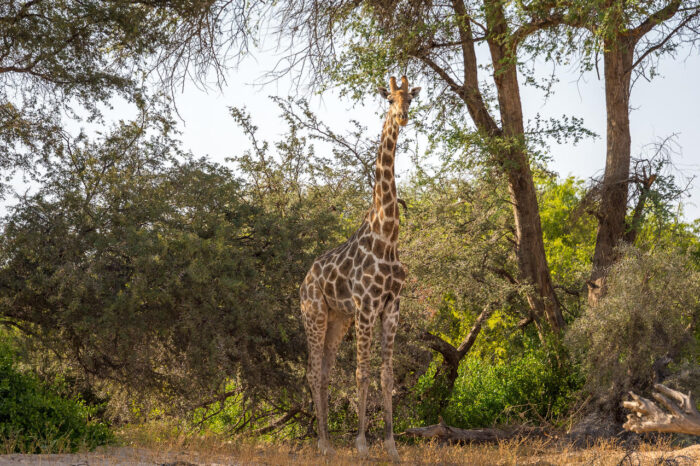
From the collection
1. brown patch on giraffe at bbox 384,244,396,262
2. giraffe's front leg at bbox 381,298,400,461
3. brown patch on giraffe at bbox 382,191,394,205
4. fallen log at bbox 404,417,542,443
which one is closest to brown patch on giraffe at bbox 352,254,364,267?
brown patch on giraffe at bbox 384,244,396,262

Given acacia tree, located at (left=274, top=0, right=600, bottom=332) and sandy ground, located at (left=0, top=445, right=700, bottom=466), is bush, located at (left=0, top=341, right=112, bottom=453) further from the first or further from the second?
acacia tree, located at (left=274, top=0, right=600, bottom=332)

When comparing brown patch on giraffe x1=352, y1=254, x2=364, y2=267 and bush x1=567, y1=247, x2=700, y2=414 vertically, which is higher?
brown patch on giraffe x1=352, y1=254, x2=364, y2=267

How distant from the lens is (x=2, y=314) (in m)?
10.4

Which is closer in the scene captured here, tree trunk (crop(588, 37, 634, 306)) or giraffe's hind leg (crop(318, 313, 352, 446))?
giraffe's hind leg (crop(318, 313, 352, 446))

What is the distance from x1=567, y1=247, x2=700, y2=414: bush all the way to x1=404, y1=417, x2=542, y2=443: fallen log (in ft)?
5.56

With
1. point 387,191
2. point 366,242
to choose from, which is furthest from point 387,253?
point 387,191

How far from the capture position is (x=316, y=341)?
9602mm

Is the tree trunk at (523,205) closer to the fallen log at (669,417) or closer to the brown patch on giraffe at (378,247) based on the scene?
the fallen log at (669,417)

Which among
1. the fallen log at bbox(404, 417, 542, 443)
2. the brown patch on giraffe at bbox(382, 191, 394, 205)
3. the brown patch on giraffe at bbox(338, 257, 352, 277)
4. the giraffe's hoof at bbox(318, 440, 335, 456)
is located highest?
the brown patch on giraffe at bbox(382, 191, 394, 205)

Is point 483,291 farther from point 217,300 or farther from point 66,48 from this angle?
point 66,48

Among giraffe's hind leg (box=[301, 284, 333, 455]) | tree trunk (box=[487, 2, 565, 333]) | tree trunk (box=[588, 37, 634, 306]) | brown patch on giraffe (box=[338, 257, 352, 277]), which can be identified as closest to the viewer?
brown patch on giraffe (box=[338, 257, 352, 277])

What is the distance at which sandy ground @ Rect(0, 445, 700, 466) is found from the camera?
723cm

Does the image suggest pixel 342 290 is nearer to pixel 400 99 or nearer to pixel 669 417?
pixel 400 99

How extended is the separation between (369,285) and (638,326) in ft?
20.3
